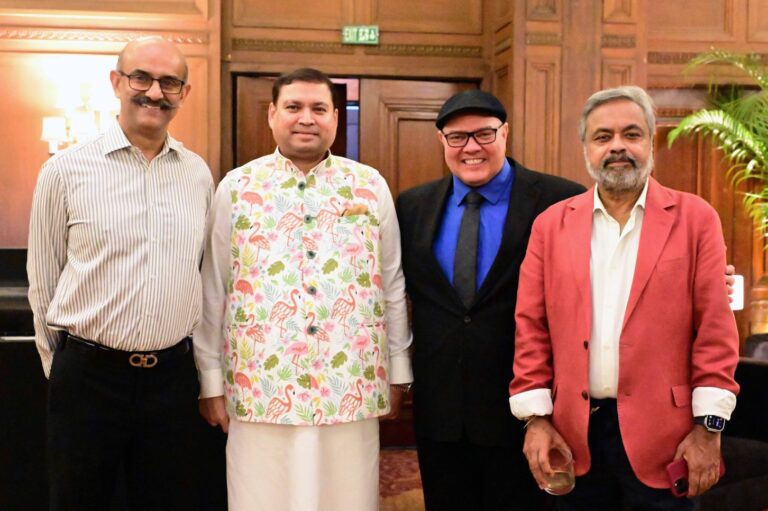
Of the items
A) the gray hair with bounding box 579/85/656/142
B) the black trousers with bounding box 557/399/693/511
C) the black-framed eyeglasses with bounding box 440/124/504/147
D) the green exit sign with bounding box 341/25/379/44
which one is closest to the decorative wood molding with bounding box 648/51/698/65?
the green exit sign with bounding box 341/25/379/44

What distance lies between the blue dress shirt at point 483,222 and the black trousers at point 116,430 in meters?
0.81

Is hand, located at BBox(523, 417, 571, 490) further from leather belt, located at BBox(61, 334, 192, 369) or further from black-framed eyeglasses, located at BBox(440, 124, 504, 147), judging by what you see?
leather belt, located at BBox(61, 334, 192, 369)

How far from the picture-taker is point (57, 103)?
512 centimetres

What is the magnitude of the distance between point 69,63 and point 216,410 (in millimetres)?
3470

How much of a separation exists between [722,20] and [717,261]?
411cm

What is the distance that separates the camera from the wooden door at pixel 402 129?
5.43 m

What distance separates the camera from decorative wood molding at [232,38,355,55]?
528 centimetres

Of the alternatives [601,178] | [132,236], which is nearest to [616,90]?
[601,178]

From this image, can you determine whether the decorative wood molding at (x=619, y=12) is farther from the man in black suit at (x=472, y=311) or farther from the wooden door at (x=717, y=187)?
the man in black suit at (x=472, y=311)

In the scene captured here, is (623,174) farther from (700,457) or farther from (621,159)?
(700,457)

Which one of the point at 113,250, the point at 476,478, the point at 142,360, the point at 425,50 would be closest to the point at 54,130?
the point at 425,50

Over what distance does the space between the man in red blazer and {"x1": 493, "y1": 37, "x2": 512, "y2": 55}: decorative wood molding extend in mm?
3086

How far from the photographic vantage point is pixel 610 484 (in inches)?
82.5

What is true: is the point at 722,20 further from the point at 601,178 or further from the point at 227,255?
the point at 227,255
